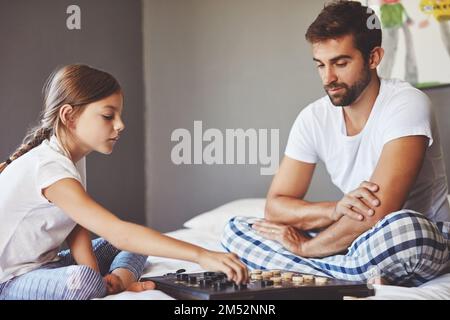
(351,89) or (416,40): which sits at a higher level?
(416,40)

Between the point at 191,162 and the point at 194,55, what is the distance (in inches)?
9.2

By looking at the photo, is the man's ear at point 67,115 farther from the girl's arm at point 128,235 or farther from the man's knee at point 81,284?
the man's knee at point 81,284

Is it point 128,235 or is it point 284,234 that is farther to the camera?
point 284,234

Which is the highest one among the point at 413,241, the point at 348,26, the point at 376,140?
the point at 348,26

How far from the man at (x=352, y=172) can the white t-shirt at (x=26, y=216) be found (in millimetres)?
434

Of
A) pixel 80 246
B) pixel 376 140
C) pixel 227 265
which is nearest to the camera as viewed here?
pixel 227 265

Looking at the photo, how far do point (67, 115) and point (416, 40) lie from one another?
74 cm

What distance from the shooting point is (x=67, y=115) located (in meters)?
1.13

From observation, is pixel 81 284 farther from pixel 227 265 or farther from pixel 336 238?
pixel 336 238

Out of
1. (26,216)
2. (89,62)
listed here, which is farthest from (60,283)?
(89,62)

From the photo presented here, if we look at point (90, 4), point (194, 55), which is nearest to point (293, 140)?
point (194, 55)

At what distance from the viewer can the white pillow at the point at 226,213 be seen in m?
1.42

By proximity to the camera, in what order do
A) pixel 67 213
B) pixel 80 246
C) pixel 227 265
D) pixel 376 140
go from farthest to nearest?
pixel 376 140
pixel 80 246
pixel 67 213
pixel 227 265

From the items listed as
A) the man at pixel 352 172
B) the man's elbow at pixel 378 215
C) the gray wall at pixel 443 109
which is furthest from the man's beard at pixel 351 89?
the man's elbow at pixel 378 215
